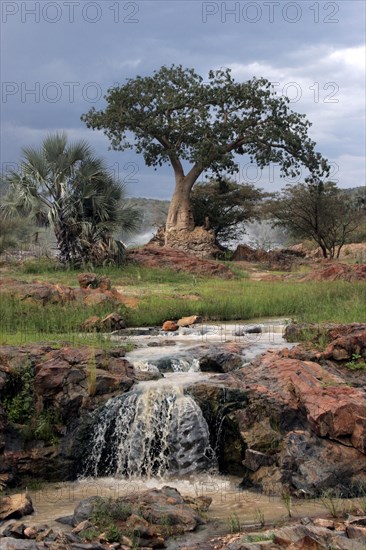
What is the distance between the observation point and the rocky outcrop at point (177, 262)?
28.8m

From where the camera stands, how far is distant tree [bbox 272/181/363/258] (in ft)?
145

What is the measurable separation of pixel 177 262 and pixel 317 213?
57.3ft

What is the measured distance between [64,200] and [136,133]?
1242 centimetres

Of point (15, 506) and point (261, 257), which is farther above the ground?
point (261, 257)

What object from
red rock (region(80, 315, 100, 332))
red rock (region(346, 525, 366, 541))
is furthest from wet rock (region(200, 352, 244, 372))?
red rock (region(346, 525, 366, 541))

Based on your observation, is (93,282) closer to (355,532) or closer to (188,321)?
(188,321)

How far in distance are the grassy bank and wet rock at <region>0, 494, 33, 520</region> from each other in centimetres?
516

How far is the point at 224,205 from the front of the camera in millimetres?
46281

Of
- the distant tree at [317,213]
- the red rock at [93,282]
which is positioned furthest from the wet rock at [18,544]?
the distant tree at [317,213]

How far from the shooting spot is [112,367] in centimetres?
1137

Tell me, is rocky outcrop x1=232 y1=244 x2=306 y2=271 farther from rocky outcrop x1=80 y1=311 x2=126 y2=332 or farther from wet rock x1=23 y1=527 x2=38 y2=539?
wet rock x1=23 y1=527 x2=38 y2=539

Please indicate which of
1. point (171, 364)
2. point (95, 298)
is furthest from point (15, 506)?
point (95, 298)

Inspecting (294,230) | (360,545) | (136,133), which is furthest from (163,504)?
(294,230)

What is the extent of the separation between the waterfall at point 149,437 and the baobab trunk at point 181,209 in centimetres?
2942
